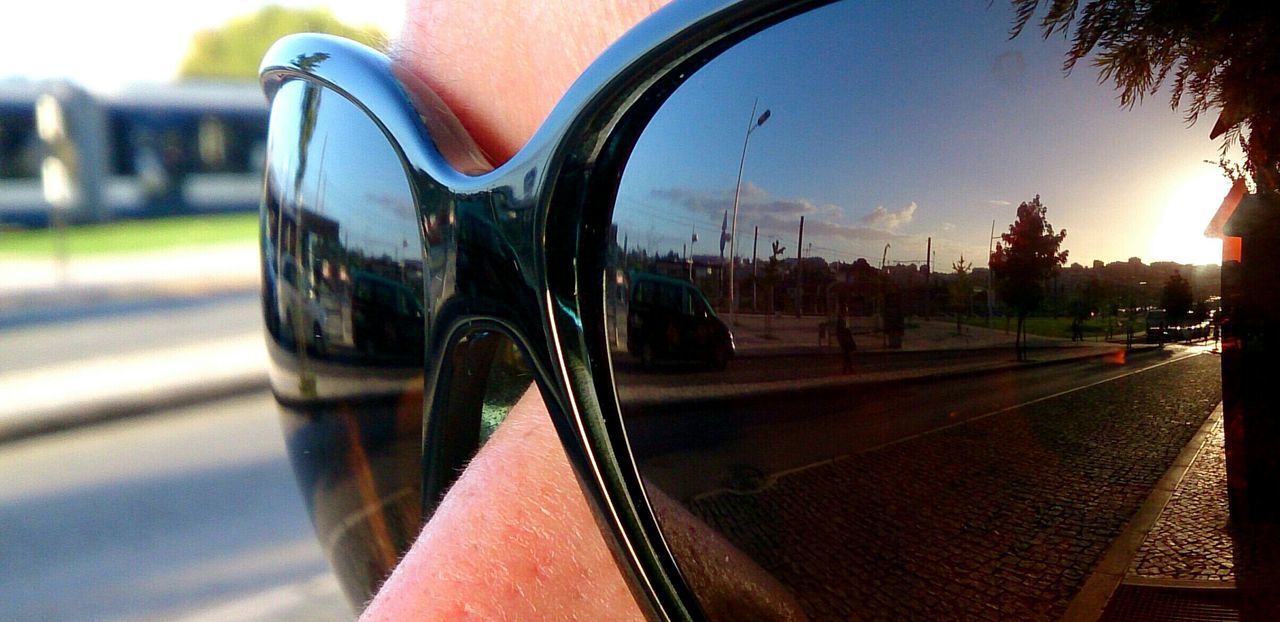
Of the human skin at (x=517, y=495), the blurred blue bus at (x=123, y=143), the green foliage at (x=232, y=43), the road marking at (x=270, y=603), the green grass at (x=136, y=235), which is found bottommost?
the road marking at (x=270, y=603)

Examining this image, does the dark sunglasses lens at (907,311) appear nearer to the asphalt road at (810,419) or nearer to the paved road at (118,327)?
the asphalt road at (810,419)

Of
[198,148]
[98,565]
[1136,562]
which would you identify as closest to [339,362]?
[1136,562]

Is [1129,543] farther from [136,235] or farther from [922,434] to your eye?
[136,235]

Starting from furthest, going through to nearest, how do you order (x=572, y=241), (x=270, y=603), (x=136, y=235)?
(x=136, y=235), (x=270, y=603), (x=572, y=241)

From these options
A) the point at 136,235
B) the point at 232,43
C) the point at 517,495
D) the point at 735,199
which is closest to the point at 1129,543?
the point at 735,199

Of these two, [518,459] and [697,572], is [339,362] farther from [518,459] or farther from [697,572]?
[697,572]

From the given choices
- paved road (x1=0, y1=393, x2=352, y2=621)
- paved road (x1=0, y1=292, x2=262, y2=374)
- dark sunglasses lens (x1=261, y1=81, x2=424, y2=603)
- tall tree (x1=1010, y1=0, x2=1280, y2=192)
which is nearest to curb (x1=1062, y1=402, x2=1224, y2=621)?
tall tree (x1=1010, y1=0, x2=1280, y2=192)

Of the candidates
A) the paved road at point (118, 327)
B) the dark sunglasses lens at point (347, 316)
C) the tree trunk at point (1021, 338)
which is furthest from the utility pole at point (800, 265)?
the paved road at point (118, 327)
